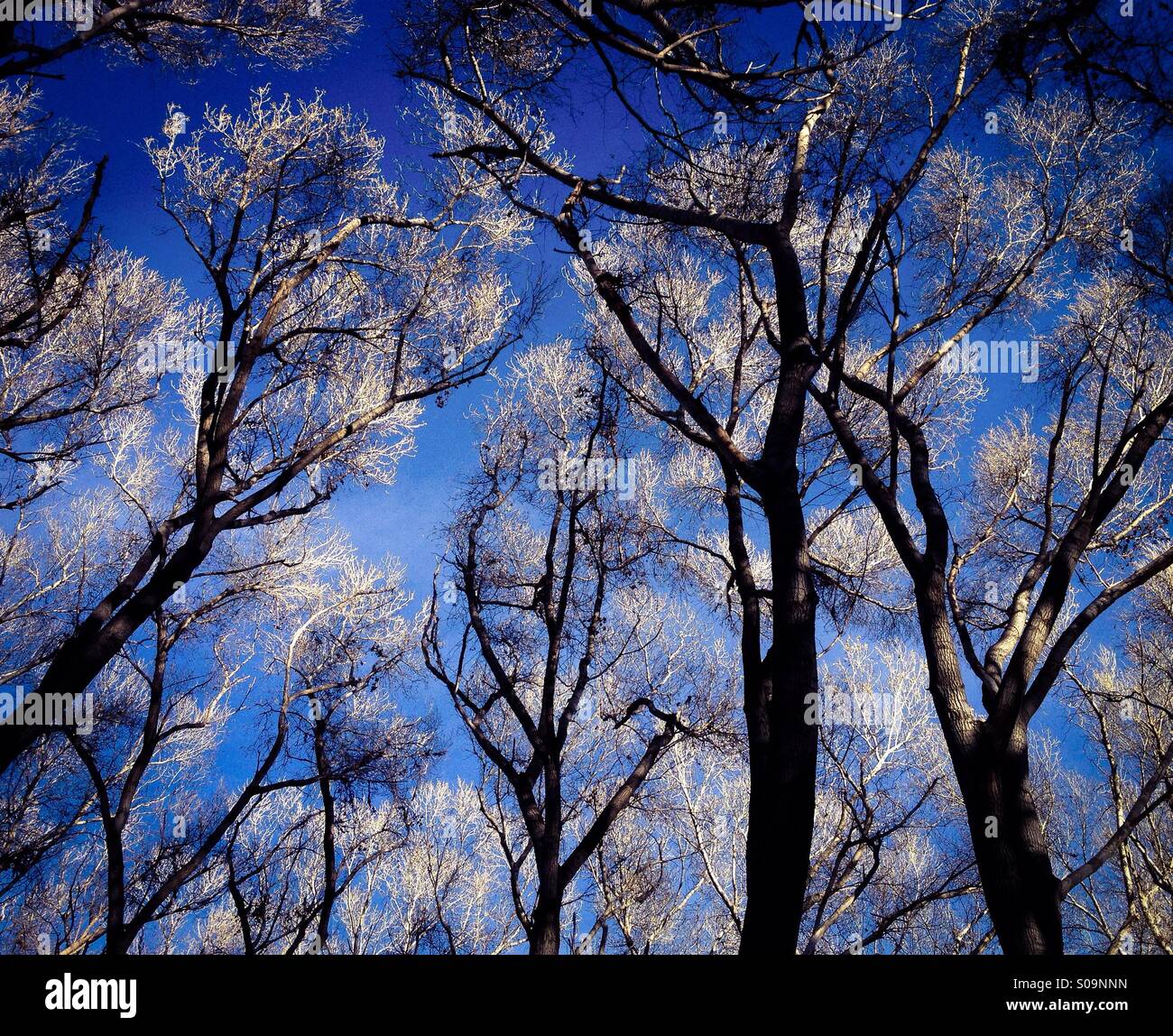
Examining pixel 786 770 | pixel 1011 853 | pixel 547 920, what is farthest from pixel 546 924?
pixel 1011 853

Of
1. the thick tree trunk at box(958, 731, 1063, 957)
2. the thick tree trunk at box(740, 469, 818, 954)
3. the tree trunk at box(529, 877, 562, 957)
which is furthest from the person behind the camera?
the tree trunk at box(529, 877, 562, 957)

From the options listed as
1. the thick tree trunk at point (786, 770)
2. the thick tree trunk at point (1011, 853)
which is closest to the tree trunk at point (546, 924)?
the thick tree trunk at point (786, 770)

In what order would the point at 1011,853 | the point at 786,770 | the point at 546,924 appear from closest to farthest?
the point at 786,770, the point at 1011,853, the point at 546,924

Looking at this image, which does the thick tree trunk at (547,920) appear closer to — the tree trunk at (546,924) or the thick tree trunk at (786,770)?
the tree trunk at (546,924)

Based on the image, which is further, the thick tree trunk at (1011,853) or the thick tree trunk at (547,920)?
the thick tree trunk at (547,920)

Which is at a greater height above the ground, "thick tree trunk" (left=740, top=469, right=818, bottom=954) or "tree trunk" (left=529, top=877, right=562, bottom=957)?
"thick tree trunk" (left=740, top=469, right=818, bottom=954)

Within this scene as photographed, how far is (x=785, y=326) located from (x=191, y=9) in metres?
7.26

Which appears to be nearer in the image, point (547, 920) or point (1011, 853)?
point (1011, 853)

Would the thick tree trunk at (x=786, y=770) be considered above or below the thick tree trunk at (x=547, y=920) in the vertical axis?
above

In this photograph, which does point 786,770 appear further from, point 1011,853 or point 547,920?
point 547,920

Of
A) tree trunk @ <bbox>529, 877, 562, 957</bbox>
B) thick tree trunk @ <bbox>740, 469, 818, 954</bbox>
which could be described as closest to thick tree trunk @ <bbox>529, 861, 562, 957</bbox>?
tree trunk @ <bbox>529, 877, 562, 957</bbox>

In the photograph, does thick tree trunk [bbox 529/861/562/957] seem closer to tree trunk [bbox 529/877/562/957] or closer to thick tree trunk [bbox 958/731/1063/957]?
tree trunk [bbox 529/877/562/957]

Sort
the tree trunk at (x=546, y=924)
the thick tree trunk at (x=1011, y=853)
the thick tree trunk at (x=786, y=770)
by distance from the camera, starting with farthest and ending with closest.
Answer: the tree trunk at (x=546, y=924)
the thick tree trunk at (x=1011, y=853)
the thick tree trunk at (x=786, y=770)
